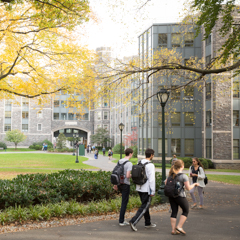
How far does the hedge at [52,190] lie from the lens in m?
8.13

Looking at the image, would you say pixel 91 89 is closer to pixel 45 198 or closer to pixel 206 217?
pixel 45 198

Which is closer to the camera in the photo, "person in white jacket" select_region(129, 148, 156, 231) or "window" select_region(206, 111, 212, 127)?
"person in white jacket" select_region(129, 148, 156, 231)

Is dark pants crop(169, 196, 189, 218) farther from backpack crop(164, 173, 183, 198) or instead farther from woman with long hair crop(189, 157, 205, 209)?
woman with long hair crop(189, 157, 205, 209)

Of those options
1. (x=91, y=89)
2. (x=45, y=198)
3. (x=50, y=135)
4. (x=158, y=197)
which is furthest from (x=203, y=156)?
(x=50, y=135)

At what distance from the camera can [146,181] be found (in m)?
6.43

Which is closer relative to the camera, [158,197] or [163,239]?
[163,239]

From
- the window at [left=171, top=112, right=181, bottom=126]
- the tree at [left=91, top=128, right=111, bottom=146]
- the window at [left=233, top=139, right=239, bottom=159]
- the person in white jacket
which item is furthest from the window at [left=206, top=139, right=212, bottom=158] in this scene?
the tree at [left=91, top=128, right=111, bottom=146]

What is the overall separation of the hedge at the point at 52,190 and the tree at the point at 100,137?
60.2 metres

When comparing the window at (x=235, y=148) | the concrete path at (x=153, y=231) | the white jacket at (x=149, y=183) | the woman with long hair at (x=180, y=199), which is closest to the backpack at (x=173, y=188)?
the woman with long hair at (x=180, y=199)

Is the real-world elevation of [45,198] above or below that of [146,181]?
below

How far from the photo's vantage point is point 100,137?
7069cm

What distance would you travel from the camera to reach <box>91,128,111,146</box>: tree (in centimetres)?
7062

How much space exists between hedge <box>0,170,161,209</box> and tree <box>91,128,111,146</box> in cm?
6018

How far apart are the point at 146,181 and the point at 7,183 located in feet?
15.2
